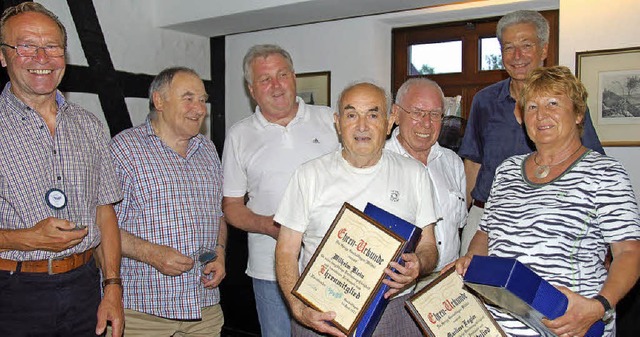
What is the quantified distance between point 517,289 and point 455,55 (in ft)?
11.6

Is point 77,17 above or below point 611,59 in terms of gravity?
above

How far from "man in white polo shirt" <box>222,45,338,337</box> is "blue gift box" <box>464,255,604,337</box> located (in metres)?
1.21

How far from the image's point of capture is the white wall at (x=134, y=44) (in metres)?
4.78

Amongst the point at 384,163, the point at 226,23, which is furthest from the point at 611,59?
the point at 226,23

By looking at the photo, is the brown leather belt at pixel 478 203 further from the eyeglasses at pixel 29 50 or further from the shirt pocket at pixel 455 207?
the eyeglasses at pixel 29 50

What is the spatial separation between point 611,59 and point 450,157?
5.74 feet

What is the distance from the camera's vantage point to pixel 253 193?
287 cm

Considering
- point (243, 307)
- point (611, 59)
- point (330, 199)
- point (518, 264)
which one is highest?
point (611, 59)

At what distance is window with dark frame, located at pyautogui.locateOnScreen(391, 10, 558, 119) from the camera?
4.71 m

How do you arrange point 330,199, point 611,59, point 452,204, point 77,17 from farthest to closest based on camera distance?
point 77,17, point 611,59, point 452,204, point 330,199

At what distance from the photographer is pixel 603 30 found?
384cm

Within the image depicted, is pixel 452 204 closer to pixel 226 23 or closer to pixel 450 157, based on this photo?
pixel 450 157

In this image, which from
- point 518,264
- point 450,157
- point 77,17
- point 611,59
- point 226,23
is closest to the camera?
point 518,264

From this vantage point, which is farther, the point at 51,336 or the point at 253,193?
the point at 253,193
